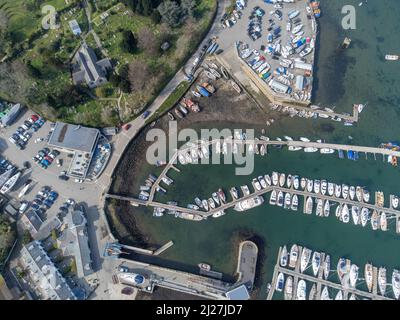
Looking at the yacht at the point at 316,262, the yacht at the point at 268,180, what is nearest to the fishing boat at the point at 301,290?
the yacht at the point at 316,262

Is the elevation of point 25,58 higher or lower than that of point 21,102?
higher

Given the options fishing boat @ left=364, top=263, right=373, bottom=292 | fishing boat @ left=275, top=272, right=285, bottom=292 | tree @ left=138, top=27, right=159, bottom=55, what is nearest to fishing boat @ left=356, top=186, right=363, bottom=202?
fishing boat @ left=364, top=263, right=373, bottom=292

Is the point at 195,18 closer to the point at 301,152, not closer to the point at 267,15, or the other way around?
the point at 267,15

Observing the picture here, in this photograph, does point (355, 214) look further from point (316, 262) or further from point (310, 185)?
point (316, 262)

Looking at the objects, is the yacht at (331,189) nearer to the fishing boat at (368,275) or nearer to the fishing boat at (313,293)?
the fishing boat at (368,275)

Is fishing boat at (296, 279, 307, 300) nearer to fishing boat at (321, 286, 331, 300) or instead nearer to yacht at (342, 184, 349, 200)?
fishing boat at (321, 286, 331, 300)

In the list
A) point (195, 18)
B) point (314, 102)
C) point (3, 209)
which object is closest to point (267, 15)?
point (195, 18)
